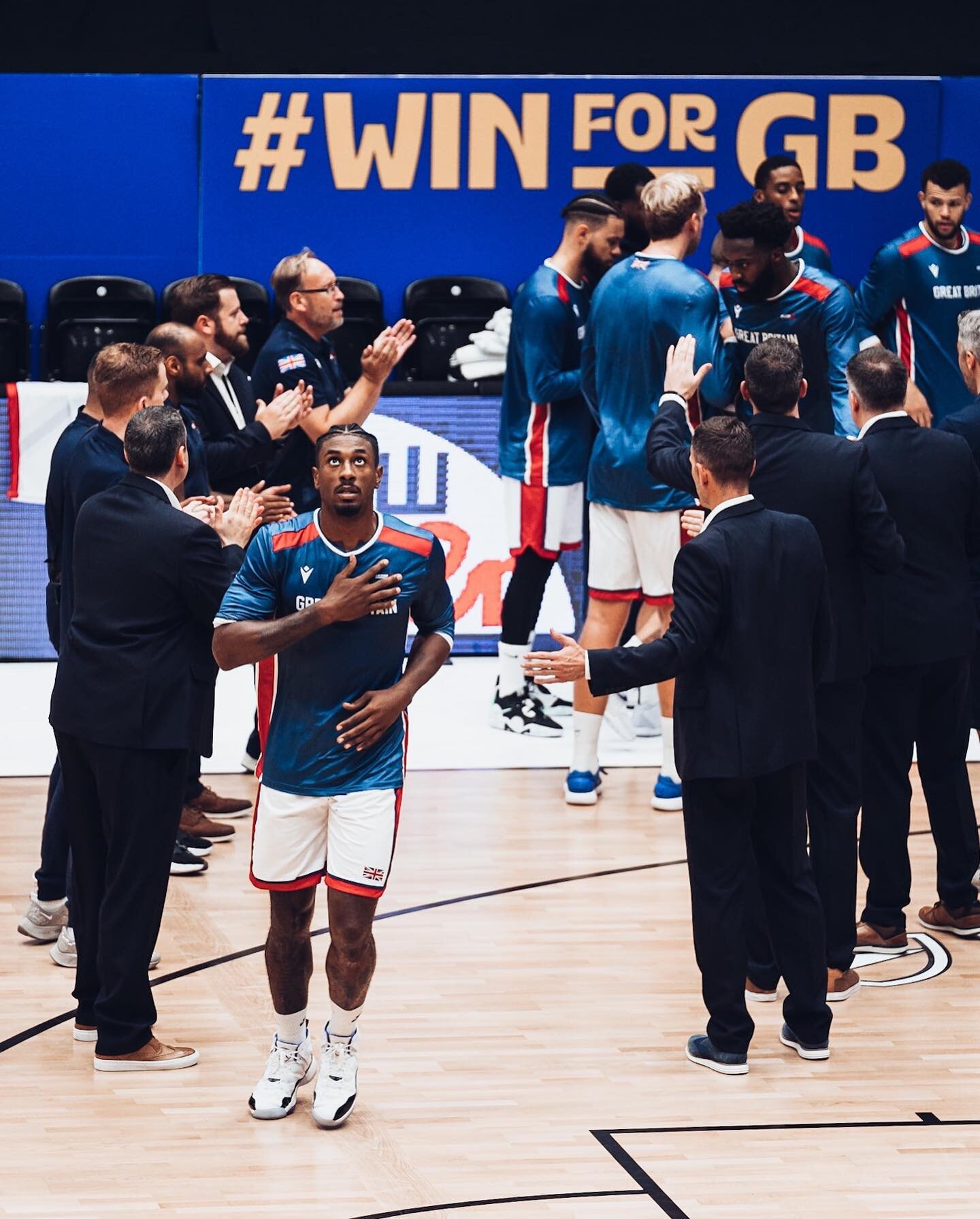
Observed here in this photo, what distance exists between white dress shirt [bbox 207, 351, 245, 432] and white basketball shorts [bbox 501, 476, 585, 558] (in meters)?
1.71

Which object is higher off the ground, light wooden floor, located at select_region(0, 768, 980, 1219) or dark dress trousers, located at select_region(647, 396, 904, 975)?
dark dress trousers, located at select_region(647, 396, 904, 975)

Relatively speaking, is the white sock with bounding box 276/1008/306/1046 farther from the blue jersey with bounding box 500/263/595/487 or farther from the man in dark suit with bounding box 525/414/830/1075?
the blue jersey with bounding box 500/263/595/487

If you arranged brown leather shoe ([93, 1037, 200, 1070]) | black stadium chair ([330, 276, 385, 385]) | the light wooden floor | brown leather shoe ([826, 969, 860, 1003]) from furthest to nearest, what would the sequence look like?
black stadium chair ([330, 276, 385, 385]), brown leather shoe ([826, 969, 860, 1003]), brown leather shoe ([93, 1037, 200, 1070]), the light wooden floor

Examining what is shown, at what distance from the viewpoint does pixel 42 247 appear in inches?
440

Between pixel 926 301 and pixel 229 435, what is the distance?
3.62 meters

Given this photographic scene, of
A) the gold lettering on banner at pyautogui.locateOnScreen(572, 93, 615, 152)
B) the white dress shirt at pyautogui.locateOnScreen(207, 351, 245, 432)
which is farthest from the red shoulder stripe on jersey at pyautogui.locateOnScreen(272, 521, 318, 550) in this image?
the gold lettering on banner at pyautogui.locateOnScreen(572, 93, 615, 152)

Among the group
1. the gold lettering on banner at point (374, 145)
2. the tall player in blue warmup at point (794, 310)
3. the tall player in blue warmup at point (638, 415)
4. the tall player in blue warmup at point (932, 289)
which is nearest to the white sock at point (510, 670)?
the tall player in blue warmup at point (638, 415)

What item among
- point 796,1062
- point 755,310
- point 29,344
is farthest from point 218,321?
point 29,344

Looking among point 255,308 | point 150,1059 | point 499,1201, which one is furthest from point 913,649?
point 255,308

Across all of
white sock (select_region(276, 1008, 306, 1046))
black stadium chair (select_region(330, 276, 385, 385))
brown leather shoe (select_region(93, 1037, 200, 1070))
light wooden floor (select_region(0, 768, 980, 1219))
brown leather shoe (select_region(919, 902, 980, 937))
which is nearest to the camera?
light wooden floor (select_region(0, 768, 980, 1219))

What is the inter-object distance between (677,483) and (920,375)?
143 inches

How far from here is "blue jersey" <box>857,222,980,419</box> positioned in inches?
340

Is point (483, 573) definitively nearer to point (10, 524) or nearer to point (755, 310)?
point (10, 524)

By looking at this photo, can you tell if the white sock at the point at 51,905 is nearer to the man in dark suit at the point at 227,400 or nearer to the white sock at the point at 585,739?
the man in dark suit at the point at 227,400
